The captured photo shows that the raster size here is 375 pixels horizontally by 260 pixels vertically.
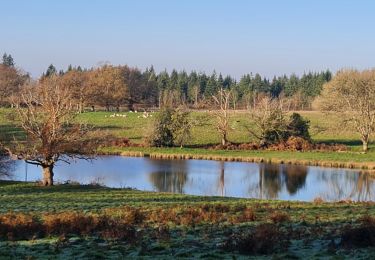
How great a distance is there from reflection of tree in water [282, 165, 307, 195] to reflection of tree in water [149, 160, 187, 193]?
7.73 m

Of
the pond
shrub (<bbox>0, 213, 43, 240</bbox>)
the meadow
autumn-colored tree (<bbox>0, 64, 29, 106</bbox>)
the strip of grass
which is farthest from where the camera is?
autumn-colored tree (<bbox>0, 64, 29, 106</bbox>)

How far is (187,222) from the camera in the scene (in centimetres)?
1709

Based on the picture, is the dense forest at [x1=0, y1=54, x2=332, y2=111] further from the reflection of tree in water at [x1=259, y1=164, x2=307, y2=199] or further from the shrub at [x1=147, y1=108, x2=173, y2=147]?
the reflection of tree in water at [x1=259, y1=164, x2=307, y2=199]

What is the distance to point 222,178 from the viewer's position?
4394 cm

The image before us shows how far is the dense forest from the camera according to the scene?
11706cm

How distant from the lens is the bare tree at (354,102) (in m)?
63.8

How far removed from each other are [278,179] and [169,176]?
28.2 feet

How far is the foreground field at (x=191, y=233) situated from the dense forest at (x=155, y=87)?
214 feet

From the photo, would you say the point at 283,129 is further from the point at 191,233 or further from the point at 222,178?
the point at 191,233

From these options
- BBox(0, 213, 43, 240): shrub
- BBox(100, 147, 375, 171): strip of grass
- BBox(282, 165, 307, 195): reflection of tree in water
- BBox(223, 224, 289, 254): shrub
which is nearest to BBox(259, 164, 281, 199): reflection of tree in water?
BBox(282, 165, 307, 195): reflection of tree in water

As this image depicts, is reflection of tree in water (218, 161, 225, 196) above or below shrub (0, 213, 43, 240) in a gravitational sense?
below

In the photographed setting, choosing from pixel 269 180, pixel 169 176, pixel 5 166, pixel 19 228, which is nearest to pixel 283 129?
pixel 269 180

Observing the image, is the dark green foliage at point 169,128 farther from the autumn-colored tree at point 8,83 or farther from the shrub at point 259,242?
the shrub at point 259,242

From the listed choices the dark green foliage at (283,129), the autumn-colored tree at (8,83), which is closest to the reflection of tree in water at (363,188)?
the dark green foliage at (283,129)
